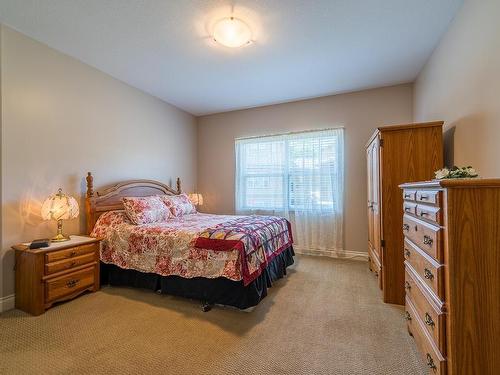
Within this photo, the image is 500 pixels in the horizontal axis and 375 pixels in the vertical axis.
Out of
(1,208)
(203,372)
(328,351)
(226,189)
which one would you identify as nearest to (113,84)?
(1,208)

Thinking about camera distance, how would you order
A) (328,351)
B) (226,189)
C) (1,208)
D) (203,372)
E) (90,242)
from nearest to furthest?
(203,372) → (328,351) → (1,208) → (90,242) → (226,189)

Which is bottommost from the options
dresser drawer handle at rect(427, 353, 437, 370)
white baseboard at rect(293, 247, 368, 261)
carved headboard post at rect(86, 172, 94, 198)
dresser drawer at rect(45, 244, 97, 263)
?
white baseboard at rect(293, 247, 368, 261)

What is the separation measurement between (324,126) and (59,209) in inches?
150

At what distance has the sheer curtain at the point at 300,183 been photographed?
12.8ft

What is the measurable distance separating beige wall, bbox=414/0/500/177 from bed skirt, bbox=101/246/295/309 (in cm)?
204

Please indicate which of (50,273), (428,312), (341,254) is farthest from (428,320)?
(50,273)

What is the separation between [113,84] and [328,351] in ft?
13.1

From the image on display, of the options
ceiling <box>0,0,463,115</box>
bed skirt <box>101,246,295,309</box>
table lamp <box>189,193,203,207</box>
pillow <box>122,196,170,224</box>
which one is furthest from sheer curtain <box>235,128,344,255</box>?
pillow <box>122,196,170,224</box>

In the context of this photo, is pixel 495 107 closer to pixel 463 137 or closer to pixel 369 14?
pixel 463 137

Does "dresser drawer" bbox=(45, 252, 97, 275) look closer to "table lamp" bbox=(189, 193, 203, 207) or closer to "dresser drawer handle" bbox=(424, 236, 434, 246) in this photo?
"table lamp" bbox=(189, 193, 203, 207)

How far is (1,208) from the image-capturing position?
224 cm

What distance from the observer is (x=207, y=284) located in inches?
89.9

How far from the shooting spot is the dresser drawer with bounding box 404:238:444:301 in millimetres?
1188

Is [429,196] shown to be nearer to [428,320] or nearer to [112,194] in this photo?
[428,320]
